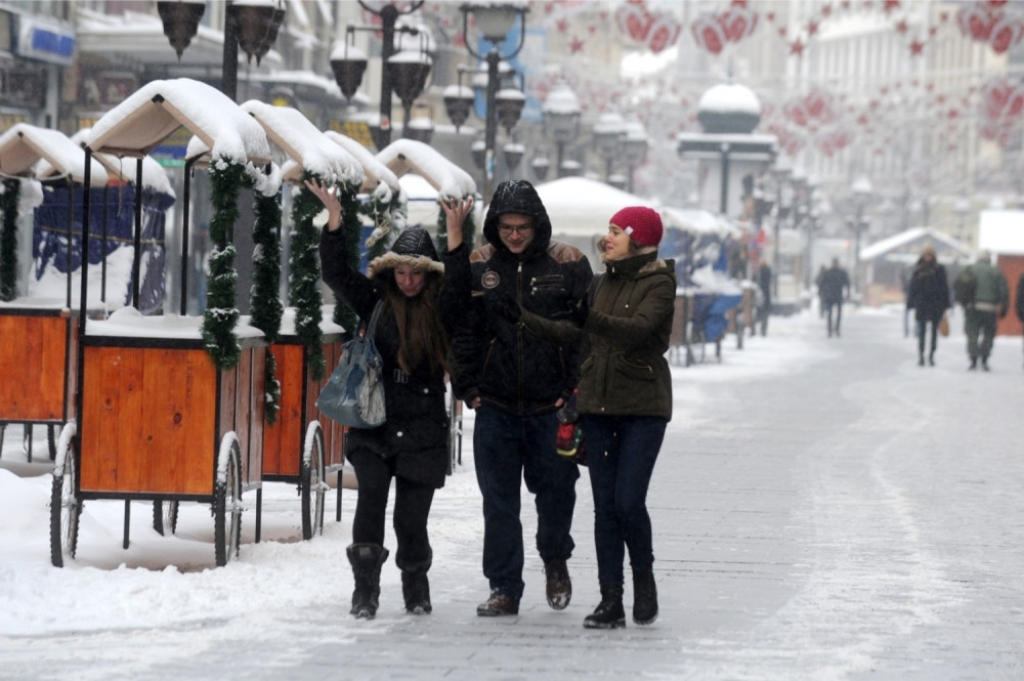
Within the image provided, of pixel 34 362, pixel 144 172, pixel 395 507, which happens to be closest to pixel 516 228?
pixel 395 507

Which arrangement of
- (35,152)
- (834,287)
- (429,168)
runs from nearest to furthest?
(35,152), (429,168), (834,287)

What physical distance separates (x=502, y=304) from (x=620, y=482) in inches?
33.1

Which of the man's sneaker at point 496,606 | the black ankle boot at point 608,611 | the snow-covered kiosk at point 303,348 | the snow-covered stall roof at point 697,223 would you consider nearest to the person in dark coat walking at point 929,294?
the snow-covered stall roof at point 697,223

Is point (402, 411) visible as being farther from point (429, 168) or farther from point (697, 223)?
point (697, 223)

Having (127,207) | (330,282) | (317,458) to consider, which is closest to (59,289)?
(127,207)

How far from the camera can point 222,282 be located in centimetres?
1012

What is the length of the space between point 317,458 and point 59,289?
4.95m

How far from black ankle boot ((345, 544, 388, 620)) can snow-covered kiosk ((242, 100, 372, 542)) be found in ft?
7.44

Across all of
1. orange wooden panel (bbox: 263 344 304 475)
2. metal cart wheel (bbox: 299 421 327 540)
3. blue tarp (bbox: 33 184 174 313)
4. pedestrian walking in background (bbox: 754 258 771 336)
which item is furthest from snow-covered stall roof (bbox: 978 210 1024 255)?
metal cart wheel (bbox: 299 421 327 540)

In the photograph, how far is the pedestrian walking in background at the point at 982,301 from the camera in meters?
33.5

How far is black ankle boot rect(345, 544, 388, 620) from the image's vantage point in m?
8.67

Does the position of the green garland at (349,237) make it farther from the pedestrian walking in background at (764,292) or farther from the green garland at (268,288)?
the pedestrian walking in background at (764,292)

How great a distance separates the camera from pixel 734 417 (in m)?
21.5

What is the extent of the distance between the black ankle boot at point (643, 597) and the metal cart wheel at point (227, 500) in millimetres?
2021
